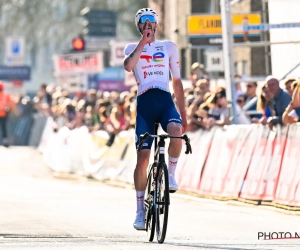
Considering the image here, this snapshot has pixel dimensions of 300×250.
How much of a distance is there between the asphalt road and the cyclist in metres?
0.68

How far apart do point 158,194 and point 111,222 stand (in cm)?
268

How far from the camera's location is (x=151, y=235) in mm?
11578

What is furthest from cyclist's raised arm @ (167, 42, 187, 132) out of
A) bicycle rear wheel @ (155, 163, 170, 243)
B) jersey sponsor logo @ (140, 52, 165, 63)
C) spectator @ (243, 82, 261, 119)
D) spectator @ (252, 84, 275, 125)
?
spectator @ (243, 82, 261, 119)

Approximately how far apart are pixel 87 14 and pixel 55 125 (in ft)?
42.2

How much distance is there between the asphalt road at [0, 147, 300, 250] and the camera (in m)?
11.3

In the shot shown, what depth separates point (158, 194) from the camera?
11500 millimetres

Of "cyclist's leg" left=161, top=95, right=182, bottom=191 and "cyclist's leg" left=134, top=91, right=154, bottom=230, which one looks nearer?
"cyclist's leg" left=161, top=95, right=182, bottom=191

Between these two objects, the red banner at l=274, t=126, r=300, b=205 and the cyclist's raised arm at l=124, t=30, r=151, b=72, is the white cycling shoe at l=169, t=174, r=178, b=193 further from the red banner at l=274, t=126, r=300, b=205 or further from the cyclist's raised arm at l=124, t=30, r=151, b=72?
the red banner at l=274, t=126, r=300, b=205

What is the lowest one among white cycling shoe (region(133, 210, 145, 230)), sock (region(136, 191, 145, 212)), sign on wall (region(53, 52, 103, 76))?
white cycling shoe (region(133, 210, 145, 230))

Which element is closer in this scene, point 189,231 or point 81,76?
point 189,231

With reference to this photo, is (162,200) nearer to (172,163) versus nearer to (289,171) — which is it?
(172,163)

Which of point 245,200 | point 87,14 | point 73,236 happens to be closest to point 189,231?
point 73,236

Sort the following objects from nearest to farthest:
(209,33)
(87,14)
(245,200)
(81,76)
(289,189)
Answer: (289,189) → (245,200) → (209,33) → (81,76) → (87,14)

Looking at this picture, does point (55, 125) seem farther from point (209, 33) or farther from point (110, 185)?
point (110, 185)
